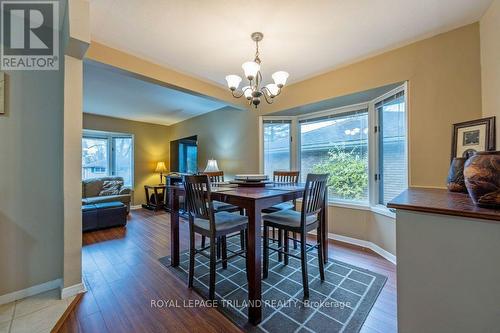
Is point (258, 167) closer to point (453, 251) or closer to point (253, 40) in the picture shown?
point (253, 40)

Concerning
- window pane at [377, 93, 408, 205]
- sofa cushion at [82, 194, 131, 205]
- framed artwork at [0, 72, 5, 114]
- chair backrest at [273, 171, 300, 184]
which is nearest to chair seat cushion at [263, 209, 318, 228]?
chair backrest at [273, 171, 300, 184]

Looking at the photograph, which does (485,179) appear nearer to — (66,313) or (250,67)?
(250,67)

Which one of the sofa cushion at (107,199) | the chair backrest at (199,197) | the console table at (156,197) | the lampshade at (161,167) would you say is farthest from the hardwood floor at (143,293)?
the lampshade at (161,167)

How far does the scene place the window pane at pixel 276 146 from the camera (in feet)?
12.3

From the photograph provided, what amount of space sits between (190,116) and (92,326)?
185 inches

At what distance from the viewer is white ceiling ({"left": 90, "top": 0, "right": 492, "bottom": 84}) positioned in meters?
1.69

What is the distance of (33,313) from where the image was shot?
Result: 1611 millimetres

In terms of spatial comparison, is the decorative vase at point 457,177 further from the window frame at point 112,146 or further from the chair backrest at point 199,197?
the window frame at point 112,146

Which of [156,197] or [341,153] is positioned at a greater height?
[341,153]

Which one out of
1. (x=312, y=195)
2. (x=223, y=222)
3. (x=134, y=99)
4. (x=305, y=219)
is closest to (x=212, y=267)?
(x=223, y=222)

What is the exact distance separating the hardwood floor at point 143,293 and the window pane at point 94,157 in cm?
287

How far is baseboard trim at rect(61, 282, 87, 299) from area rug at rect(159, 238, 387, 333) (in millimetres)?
768

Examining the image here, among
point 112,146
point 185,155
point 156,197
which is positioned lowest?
point 156,197

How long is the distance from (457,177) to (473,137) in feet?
1.72
